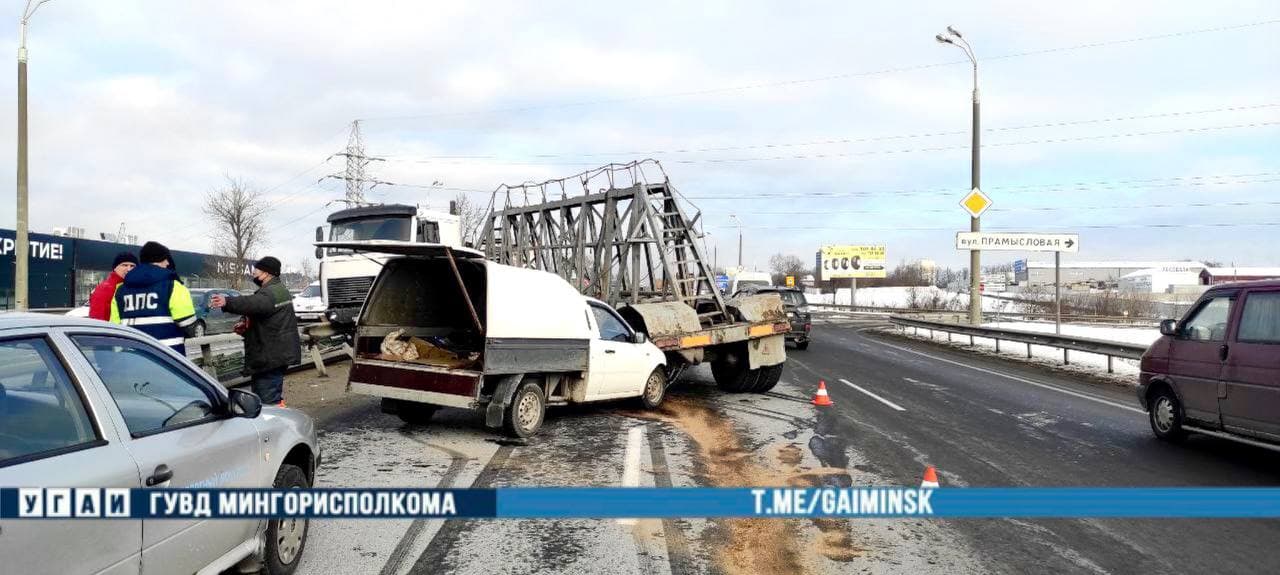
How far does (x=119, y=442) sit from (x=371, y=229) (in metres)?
12.9

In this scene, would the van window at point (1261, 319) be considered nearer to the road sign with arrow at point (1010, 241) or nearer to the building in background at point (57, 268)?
the road sign with arrow at point (1010, 241)

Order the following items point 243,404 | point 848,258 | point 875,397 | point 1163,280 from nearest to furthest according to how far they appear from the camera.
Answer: point 243,404
point 875,397
point 848,258
point 1163,280

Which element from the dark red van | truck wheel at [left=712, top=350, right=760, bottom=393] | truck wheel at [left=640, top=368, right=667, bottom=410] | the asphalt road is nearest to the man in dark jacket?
the asphalt road

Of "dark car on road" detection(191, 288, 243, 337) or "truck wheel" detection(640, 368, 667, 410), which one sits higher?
"dark car on road" detection(191, 288, 243, 337)

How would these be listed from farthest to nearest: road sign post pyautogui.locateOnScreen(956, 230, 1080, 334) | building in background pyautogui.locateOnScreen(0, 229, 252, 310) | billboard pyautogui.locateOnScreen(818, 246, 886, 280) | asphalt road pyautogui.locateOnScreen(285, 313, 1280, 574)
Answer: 1. billboard pyautogui.locateOnScreen(818, 246, 886, 280)
2. building in background pyautogui.locateOnScreen(0, 229, 252, 310)
3. road sign post pyautogui.locateOnScreen(956, 230, 1080, 334)
4. asphalt road pyautogui.locateOnScreen(285, 313, 1280, 574)

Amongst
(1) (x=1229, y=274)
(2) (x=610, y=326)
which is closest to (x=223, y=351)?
(2) (x=610, y=326)

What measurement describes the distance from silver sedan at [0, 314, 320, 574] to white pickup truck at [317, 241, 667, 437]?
3920 millimetres

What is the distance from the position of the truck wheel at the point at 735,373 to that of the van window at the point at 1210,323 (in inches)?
231

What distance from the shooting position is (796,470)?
22.6ft

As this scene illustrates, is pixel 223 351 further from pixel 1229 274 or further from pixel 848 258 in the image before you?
pixel 1229 274

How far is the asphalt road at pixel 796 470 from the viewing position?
4605 millimetres

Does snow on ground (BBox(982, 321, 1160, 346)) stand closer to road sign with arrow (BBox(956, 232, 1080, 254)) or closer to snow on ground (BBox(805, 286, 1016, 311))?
road sign with arrow (BBox(956, 232, 1080, 254))

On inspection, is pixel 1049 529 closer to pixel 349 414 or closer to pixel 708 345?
pixel 708 345

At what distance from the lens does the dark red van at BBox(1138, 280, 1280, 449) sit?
681 centimetres
